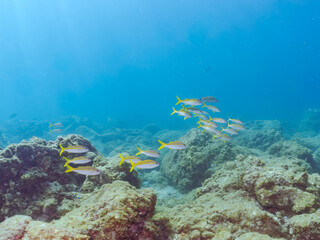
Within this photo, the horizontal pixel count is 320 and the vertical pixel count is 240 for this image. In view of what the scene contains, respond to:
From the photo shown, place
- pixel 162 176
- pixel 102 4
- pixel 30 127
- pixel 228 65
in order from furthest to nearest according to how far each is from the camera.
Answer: pixel 228 65
pixel 102 4
pixel 30 127
pixel 162 176

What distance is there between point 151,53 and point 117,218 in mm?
170154

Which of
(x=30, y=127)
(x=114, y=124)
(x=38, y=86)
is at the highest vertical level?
(x=38, y=86)

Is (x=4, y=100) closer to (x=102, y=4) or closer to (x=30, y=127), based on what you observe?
(x=102, y=4)

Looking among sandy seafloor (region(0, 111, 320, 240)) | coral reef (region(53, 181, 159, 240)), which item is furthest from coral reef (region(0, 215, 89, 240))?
coral reef (region(53, 181, 159, 240))

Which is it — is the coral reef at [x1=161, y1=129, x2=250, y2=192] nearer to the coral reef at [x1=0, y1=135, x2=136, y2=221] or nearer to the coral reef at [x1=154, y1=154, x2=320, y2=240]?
the coral reef at [x1=0, y1=135, x2=136, y2=221]

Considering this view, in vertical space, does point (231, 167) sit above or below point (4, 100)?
below

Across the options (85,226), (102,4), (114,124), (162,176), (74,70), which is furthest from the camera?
(74,70)

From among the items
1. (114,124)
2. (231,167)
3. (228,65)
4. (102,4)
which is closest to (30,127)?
(114,124)

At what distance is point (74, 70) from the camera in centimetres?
16275

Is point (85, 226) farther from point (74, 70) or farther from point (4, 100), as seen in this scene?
point (4, 100)

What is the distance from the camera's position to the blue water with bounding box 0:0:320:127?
387 feet

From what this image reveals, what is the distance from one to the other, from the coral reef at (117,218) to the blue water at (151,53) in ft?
315

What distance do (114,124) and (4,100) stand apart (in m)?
176

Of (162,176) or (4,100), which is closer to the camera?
(162,176)
